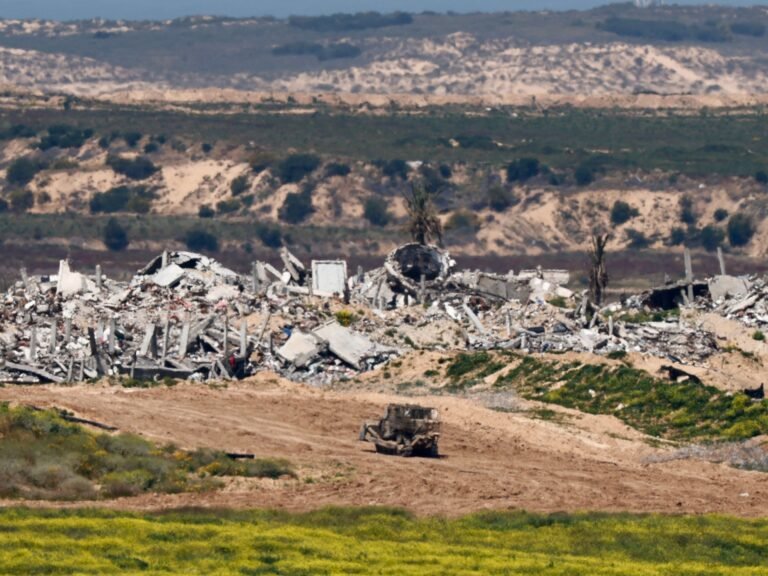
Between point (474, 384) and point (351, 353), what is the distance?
4168mm

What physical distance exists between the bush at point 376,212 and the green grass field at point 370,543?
290 feet

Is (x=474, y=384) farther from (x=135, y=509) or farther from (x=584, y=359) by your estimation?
(x=135, y=509)

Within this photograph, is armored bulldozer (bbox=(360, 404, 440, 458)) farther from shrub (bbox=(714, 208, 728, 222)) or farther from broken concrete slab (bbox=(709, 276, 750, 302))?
shrub (bbox=(714, 208, 728, 222))

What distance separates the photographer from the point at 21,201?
413ft

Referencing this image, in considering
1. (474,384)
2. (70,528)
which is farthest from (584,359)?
(70,528)

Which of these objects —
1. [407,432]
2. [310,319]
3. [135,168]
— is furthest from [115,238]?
[407,432]

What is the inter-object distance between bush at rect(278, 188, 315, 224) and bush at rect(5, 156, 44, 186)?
17769 millimetres

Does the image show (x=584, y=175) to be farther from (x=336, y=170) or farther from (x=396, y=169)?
(x=336, y=170)

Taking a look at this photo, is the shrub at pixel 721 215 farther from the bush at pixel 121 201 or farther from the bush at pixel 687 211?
the bush at pixel 121 201

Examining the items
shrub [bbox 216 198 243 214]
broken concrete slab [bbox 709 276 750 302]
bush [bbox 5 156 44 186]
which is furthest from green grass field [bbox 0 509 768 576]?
bush [bbox 5 156 44 186]

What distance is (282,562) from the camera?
28.2 metres

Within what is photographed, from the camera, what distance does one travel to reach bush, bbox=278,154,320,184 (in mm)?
129125

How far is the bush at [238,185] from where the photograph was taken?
419 ft

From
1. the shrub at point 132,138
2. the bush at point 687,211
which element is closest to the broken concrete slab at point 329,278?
the bush at point 687,211
